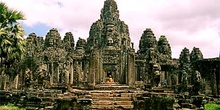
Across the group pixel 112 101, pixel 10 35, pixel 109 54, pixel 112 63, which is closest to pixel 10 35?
pixel 10 35

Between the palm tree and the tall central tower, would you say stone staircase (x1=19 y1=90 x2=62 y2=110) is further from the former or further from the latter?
the tall central tower

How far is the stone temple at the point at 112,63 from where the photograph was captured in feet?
→ 70.4

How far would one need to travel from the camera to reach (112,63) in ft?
127

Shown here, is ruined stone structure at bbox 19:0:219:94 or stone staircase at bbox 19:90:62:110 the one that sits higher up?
ruined stone structure at bbox 19:0:219:94

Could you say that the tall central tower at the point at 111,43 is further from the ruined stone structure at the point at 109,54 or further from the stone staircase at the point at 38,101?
the stone staircase at the point at 38,101

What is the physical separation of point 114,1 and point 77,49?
11.8 metres

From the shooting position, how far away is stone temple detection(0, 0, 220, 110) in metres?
21.5

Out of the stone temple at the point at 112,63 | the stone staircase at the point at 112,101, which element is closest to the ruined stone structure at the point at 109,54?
the stone temple at the point at 112,63

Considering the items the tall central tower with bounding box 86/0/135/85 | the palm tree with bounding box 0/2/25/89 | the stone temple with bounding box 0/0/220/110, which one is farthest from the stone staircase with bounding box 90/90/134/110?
the tall central tower with bounding box 86/0/135/85

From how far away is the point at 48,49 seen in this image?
43312mm

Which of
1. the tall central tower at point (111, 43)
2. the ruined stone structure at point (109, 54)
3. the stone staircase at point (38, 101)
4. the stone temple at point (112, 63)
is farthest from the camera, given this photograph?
the ruined stone structure at point (109, 54)

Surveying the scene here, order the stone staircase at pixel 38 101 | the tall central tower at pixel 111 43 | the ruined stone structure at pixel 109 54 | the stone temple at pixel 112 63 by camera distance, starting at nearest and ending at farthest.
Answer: the stone staircase at pixel 38 101 < the stone temple at pixel 112 63 < the tall central tower at pixel 111 43 < the ruined stone structure at pixel 109 54

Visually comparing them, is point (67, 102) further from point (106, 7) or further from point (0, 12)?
point (106, 7)

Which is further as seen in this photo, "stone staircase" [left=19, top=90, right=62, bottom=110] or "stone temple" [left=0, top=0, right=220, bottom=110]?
"stone temple" [left=0, top=0, right=220, bottom=110]
